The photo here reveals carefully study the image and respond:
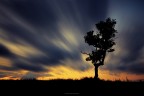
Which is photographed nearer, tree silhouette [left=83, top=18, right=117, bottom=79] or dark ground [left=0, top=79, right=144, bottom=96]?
dark ground [left=0, top=79, right=144, bottom=96]

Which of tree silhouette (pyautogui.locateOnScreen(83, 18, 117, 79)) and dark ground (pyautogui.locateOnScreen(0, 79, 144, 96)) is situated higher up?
tree silhouette (pyautogui.locateOnScreen(83, 18, 117, 79))

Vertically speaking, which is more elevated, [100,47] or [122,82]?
[100,47]

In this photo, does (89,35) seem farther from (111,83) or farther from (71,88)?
(71,88)

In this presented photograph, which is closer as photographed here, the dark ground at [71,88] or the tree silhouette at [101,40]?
the dark ground at [71,88]

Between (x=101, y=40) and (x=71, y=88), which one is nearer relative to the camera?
(x=71, y=88)

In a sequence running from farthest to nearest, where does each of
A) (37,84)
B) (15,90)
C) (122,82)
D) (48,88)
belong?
(122,82) < (37,84) < (48,88) < (15,90)

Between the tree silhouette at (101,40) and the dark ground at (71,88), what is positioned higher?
the tree silhouette at (101,40)

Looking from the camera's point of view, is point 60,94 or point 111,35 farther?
point 111,35

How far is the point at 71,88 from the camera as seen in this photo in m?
22.9

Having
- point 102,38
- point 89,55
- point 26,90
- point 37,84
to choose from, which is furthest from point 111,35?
point 26,90

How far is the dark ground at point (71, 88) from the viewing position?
20188 millimetres

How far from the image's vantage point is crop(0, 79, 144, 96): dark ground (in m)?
20.2

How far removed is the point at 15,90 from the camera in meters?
21.2

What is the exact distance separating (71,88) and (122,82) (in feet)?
22.3
